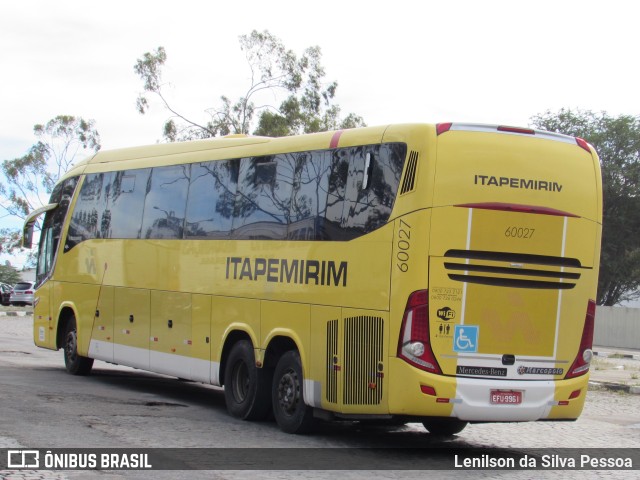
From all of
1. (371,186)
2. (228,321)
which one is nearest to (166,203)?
(228,321)

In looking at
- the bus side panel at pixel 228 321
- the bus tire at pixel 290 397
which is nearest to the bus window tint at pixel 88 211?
the bus side panel at pixel 228 321

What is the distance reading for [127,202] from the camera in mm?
16219

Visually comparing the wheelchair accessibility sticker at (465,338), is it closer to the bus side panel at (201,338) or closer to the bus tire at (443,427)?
the bus tire at (443,427)

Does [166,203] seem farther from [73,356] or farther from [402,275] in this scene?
[402,275]

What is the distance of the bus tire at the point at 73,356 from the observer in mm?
17656

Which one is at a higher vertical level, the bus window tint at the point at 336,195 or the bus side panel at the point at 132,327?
the bus window tint at the point at 336,195

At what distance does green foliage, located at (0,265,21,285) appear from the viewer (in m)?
81.5

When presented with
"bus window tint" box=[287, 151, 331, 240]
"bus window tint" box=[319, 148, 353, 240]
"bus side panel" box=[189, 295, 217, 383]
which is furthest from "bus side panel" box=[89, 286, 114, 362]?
"bus window tint" box=[319, 148, 353, 240]

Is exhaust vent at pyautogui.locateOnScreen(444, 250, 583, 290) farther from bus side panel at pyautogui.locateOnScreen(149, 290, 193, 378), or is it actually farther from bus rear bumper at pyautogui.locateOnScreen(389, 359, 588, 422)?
bus side panel at pyautogui.locateOnScreen(149, 290, 193, 378)

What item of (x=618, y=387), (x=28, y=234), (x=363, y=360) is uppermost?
(x=28, y=234)

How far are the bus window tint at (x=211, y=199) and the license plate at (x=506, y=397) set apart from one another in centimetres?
481

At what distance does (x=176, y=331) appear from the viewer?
14.5 meters

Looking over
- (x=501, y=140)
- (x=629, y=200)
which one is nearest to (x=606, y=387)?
(x=501, y=140)

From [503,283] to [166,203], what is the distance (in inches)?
256
